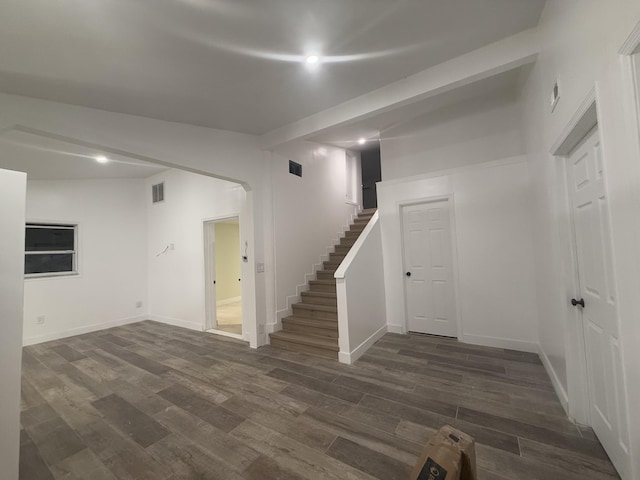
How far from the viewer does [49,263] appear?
15.1ft

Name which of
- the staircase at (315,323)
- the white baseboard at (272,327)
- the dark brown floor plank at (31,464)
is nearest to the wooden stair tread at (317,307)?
the staircase at (315,323)

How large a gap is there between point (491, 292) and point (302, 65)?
3.51m

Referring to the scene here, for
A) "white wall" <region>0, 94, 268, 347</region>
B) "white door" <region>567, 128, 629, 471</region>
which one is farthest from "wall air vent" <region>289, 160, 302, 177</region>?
"white door" <region>567, 128, 629, 471</region>

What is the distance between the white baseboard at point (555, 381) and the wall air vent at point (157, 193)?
21.9 ft

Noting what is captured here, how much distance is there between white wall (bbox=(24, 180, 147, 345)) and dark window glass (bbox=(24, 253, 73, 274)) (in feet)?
0.59

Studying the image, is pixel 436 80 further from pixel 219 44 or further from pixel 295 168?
pixel 295 168

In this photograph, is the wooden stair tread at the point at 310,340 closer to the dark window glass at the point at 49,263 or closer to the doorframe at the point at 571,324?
the doorframe at the point at 571,324

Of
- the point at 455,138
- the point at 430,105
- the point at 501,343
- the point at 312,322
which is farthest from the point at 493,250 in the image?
the point at 312,322

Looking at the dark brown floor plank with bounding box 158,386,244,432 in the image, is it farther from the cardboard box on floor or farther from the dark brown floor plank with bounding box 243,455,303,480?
the cardboard box on floor

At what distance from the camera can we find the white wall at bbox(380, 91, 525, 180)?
3463 mm

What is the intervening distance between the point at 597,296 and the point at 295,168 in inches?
159

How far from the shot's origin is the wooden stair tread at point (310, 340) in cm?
327

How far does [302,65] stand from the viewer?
2281 millimetres

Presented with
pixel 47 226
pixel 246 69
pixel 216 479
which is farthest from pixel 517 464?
pixel 47 226
